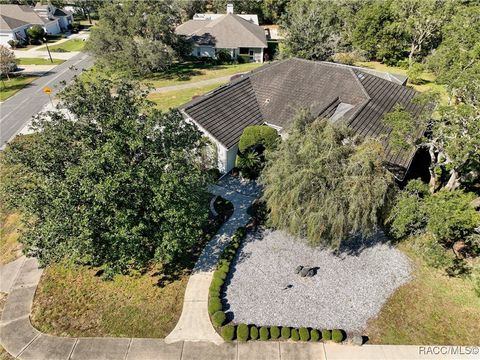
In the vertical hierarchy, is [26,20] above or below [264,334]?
above

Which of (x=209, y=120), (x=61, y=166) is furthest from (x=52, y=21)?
(x=61, y=166)

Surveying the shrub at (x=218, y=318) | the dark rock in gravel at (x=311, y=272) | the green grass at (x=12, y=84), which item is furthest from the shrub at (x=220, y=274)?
the green grass at (x=12, y=84)

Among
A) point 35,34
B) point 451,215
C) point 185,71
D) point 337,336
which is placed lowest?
point 337,336

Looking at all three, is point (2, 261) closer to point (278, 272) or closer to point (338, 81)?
point (278, 272)

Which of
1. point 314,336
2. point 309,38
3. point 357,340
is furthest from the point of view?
point 309,38

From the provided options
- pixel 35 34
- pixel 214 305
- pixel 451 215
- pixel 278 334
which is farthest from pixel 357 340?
pixel 35 34

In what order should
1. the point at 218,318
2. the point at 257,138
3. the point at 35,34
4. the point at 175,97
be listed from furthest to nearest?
the point at 35,34
the point at 175,97
the point at 257,138
the point at 218,318

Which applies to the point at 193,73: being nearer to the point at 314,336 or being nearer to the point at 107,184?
the point at 107,184

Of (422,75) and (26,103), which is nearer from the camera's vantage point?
(26,103)

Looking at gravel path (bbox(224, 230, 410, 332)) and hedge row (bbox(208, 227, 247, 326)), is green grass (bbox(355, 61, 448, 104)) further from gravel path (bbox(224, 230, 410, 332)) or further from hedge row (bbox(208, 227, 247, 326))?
hedge row (bbox(208, 227, 247, 326))

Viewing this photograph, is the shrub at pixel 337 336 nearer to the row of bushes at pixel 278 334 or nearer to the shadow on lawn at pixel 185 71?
the row of bushes at pixel 278 334
